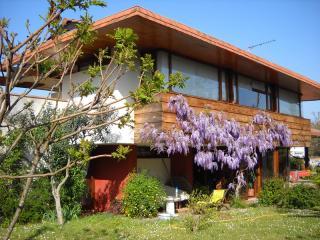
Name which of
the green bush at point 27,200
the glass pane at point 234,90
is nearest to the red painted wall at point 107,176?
the green bush at point 27,200

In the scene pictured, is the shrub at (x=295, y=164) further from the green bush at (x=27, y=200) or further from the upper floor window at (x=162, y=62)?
the green bush at (x=27, y=200)

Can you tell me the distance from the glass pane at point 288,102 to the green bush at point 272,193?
584cm

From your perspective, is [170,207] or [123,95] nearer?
[123,95]

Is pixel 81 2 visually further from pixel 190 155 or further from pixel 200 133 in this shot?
pixel 190 155

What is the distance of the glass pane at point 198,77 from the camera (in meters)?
13.1

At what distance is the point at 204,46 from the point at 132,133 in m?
3.38

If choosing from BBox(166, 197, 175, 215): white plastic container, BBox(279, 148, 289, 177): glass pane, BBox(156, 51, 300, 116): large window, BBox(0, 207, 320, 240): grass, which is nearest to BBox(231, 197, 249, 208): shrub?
BBox(0, 207, 320, 240): grass

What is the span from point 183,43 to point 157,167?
15.9 feet

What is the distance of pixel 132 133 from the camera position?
12070 mm

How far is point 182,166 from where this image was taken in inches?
602

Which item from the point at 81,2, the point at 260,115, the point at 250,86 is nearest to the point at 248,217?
the point at 260,115

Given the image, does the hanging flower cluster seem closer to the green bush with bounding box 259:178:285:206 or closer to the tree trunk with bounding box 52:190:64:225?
the green bush with bounding box 259:178:285:206

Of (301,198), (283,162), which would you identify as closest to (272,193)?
(301,198)

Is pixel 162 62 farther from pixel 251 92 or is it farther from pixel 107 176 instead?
pixel 251 92
